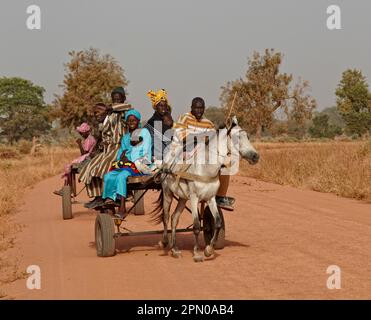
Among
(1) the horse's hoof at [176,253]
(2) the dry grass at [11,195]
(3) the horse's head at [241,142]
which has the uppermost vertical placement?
(3) the horse's head at [241,142]

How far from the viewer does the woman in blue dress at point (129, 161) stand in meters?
9.36

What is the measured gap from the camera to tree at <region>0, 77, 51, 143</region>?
80438 millimetres

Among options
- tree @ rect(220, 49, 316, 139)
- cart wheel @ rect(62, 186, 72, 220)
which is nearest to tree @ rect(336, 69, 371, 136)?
tree @ rect(220, 49, 316, 139)

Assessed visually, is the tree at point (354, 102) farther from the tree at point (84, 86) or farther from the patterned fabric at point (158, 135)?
the patterned fabric at point (158, 135)

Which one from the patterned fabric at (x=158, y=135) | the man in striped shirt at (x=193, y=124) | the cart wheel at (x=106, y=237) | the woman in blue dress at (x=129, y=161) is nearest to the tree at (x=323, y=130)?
the patterned fabric at (x=158, y=135)

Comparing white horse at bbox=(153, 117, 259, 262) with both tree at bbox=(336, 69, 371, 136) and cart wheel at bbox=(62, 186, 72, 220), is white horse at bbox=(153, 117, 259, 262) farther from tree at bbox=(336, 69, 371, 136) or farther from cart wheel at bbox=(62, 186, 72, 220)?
tree at bbox=(336, 69, 371, 136)

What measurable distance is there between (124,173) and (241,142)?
6.68 ft

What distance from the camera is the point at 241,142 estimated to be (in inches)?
322

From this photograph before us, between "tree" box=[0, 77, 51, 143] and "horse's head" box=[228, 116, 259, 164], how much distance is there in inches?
2868

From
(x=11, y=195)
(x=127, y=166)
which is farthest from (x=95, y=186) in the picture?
(x=11, y=195)

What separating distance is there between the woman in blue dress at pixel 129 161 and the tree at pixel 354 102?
62913mm

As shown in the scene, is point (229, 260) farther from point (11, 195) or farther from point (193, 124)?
point (11, 195)
